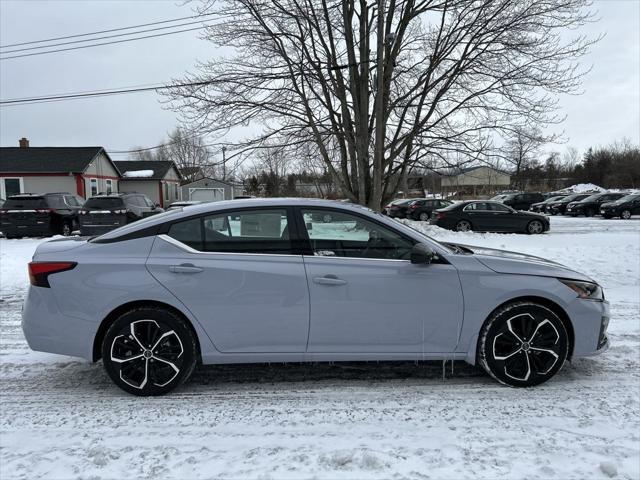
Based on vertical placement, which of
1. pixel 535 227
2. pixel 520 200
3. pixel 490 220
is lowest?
pixel 535 227

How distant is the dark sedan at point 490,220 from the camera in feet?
63.7

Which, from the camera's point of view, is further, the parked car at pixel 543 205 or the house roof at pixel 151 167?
the house roof at pixel 151 167

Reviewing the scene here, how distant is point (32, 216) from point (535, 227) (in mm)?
20417

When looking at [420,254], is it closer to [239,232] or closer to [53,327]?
[239,232]

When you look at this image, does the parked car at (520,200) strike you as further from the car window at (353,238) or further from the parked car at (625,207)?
the car window at (353,238)

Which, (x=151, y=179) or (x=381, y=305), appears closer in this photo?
(x=381, y=305)

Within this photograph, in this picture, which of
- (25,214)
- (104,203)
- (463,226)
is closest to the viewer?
(104,203)

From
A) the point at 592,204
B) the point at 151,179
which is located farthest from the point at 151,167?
the point at 592,204

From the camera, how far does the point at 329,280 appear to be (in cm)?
367

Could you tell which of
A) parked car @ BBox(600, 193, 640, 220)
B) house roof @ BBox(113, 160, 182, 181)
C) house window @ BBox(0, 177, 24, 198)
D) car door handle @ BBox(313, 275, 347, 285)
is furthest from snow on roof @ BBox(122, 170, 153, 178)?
car door handle @ BBox(313, 275, 347, 285)

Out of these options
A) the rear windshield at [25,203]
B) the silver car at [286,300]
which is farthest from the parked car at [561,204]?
the silver car at [286,300]

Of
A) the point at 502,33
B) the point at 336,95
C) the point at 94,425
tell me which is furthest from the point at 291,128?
the point at 94,425

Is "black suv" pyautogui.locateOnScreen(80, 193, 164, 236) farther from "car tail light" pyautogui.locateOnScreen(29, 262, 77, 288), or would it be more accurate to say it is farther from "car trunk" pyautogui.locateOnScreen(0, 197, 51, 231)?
"car tail light" pyautogui.locateOnScreen(29, 262, 77, 288)

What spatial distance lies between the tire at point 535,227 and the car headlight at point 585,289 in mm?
16748
